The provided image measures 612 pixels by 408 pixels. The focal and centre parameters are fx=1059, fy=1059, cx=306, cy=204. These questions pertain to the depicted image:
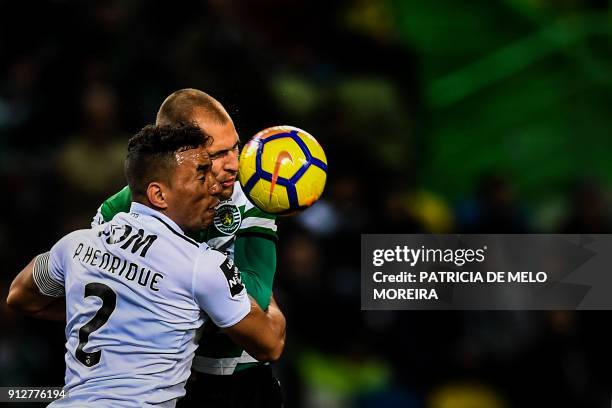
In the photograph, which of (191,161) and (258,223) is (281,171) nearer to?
(258,223)

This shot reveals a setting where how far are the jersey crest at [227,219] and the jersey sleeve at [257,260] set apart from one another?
0.05 meters

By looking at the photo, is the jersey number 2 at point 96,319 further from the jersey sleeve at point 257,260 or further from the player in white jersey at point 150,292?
the jersey sleeve at point 257,260

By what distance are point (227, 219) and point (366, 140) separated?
14.8 feet

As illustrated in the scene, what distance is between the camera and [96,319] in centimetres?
326

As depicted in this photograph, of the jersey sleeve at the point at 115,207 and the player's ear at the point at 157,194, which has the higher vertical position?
the jersey sleeve at the point at 115,207

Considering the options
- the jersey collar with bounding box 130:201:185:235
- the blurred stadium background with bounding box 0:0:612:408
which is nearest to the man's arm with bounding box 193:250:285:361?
the jersey collar with bounding box 130:201:185:235

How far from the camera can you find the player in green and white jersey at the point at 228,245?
371 cm

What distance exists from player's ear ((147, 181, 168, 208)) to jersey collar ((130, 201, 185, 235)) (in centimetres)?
2

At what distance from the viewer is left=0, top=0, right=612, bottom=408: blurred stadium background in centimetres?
674

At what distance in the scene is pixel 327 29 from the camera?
28.2 feet

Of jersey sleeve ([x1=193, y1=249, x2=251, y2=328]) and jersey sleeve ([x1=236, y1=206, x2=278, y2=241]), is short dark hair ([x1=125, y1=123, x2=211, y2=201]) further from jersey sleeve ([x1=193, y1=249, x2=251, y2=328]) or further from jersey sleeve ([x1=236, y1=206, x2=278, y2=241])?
jersey sleeve ([x1=236, y1=206, x2=278, y2=241])
